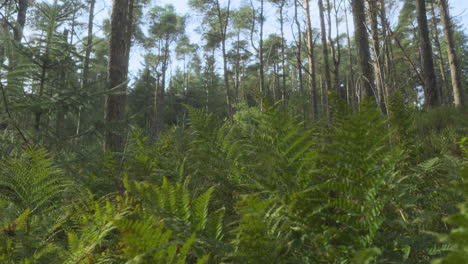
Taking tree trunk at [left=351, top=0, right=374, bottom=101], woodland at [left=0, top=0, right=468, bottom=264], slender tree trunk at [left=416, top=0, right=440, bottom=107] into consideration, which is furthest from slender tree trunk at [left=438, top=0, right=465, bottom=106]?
woodland at [left=0, top=0, right=468, bottom=264]

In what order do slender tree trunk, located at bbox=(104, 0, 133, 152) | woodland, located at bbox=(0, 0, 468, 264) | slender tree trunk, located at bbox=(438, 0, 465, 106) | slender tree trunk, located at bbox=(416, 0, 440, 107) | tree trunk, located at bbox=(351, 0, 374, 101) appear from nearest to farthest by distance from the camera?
woodland, located at bbox=(0, 0, 468, 264) < slender tree trunk, located at bbox=(104, 0, 133, 152) < tree trunk, located at bbox=(351, 0, 374, 101) < slender tree trunk, located at bbox=(416, 0, 440, 107) < slender tree trunk, located at bbox=(438, 0, 465, 106)

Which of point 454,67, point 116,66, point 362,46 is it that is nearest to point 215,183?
point 116,66

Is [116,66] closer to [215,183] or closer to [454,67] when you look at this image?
[215,183]

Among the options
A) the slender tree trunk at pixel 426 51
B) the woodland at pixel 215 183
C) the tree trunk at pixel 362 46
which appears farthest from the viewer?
the slender tree trunk at pixel 426 51

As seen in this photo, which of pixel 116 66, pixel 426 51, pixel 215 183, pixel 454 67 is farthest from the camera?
pixel 454 67

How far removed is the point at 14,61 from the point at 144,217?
2.40 meters

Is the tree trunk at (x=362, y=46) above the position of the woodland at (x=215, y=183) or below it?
above

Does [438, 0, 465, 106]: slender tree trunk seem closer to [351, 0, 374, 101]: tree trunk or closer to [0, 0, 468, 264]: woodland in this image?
[351, 0, 374, 101]: tree trunk

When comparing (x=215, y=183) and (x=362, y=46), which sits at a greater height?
(x=362, y=46)

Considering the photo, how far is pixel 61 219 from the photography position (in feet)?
5.39

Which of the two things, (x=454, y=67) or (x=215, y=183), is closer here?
(x=215, y=183)

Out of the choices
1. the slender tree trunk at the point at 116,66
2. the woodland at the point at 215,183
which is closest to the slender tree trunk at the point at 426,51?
the woodland at the point at 215,183

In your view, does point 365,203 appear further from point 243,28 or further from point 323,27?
point 243,28

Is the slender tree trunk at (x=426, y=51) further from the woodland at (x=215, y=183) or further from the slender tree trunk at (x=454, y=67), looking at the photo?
the woodland at (x=215, y=183)
